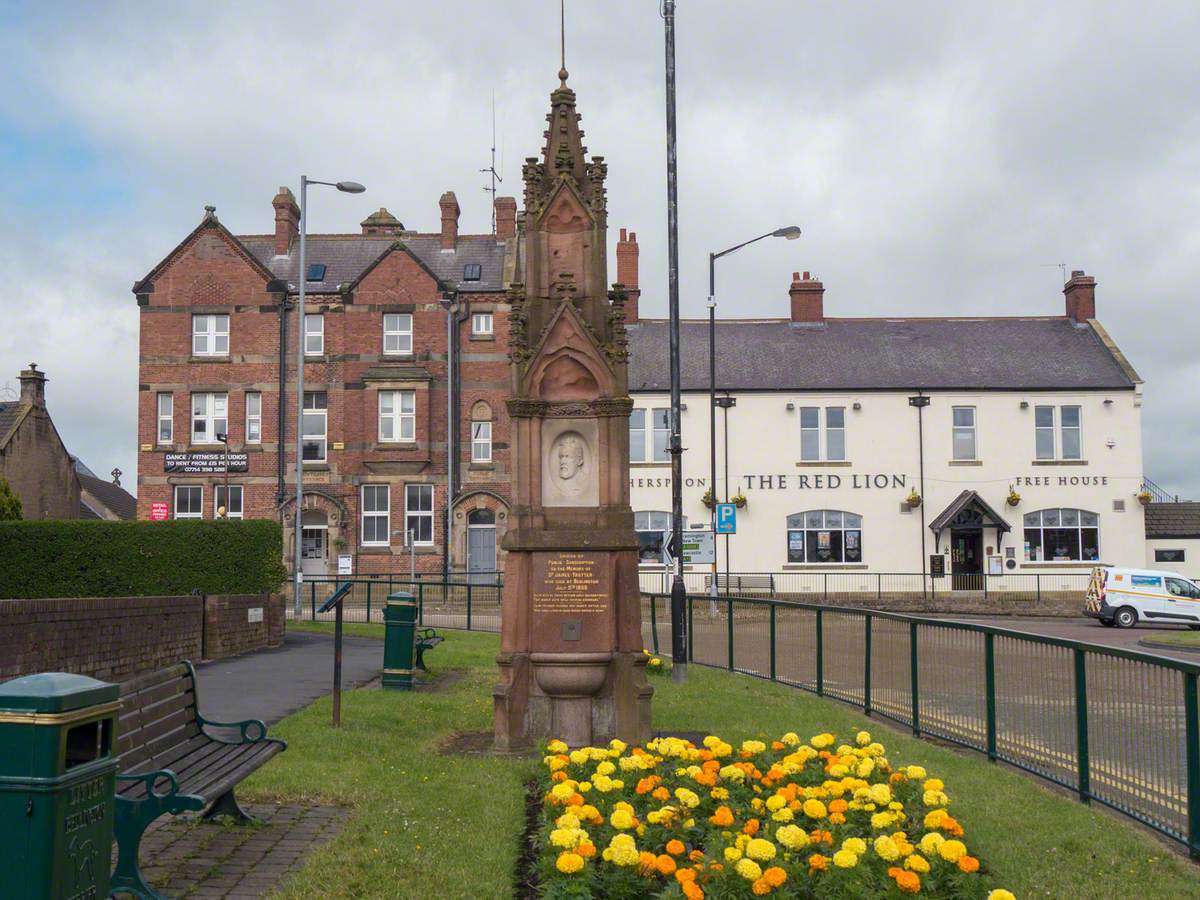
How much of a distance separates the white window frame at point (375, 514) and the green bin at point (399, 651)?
2688 cm

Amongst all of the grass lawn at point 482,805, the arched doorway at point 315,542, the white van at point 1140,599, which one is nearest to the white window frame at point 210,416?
the arched doorway at point 315,542

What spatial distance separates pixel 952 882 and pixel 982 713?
17.1 feet

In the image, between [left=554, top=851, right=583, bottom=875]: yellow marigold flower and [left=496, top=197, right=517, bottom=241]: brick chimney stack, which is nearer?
[left=554, top=851, right=583, bottom=875]: yellow marigold flower

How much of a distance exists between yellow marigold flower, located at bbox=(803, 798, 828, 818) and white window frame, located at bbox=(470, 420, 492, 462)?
36.3 metres

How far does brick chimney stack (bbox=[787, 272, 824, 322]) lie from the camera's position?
46875mm

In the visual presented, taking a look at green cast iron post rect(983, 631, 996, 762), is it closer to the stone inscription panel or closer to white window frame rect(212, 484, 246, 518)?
the stone inscription panel

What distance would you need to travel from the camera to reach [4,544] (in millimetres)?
20562

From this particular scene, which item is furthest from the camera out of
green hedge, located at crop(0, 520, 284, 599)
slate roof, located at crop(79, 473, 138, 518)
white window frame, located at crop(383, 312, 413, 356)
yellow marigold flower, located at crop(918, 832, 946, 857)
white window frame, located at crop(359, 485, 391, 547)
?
slate roof, located at crop(79, 473, 138, 518)

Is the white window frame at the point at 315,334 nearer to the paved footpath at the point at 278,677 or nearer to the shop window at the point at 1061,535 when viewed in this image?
the paved footpath at the point at 278,677

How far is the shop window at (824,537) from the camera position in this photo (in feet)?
141

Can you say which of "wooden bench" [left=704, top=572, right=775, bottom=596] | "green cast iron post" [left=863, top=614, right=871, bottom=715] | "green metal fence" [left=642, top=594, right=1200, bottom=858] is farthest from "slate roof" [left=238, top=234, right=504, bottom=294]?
"green cast iron post" [left=863, top=614, right=871, bottom=715]

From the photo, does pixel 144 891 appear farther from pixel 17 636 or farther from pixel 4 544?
pixel 4 544

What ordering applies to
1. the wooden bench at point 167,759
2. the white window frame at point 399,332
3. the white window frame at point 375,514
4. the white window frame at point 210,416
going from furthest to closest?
1. the white window frame at point 399,332
2. the white window frame at point 210,416
3. the white window frame at point 375,514
4. the wooden bench at point 167,759

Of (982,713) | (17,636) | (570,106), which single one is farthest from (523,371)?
(17,636)
